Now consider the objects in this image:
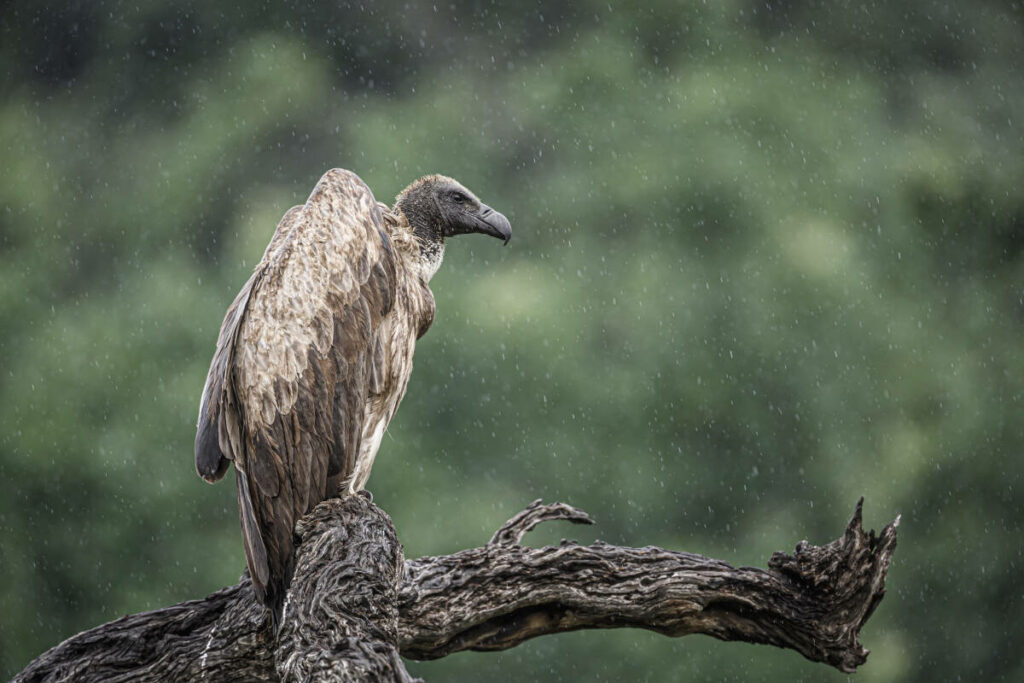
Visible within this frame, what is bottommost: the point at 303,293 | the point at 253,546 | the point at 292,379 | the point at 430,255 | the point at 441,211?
the point at 253,546

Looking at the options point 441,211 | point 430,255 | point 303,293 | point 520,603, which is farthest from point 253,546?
point 441,211

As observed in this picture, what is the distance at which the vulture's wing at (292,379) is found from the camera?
3.37m

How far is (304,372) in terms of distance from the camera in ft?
11.2

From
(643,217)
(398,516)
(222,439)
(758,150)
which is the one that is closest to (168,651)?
(222,439)

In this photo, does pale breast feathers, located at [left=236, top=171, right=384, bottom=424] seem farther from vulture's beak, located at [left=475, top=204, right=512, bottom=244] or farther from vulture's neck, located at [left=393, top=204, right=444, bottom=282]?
vulture's beak, located at [left=475, top=204, right=512, bottom=244]

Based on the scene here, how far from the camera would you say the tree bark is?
3.50m

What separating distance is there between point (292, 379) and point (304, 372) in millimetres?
41

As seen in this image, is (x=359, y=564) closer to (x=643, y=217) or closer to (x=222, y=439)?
(x=222, y=439)

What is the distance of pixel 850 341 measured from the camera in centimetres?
922

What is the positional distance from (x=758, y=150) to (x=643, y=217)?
1.11 m

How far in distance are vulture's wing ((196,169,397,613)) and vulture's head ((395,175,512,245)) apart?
745 mm

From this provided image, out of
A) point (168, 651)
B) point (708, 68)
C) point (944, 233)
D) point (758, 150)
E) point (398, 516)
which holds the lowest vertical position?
point (168, 651)

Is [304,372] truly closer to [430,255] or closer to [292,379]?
[292,379]

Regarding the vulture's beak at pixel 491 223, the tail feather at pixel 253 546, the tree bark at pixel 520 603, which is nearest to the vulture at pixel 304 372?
the tail feather at pixel 253 546
